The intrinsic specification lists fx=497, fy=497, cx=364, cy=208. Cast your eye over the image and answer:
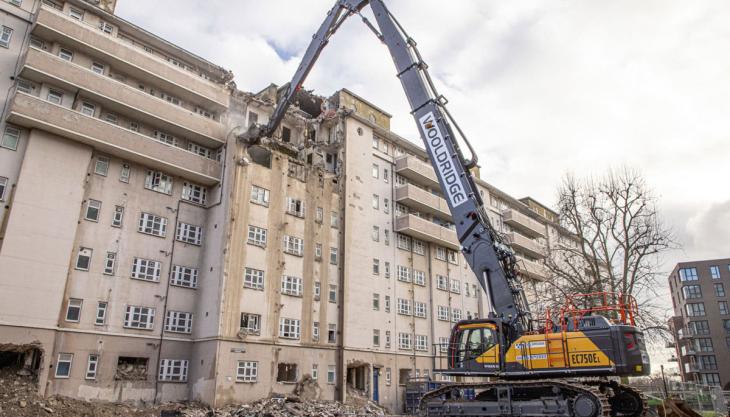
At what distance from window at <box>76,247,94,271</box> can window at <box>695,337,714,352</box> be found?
92.5 metres

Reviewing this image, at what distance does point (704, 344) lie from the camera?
Result: 8312 centimetres

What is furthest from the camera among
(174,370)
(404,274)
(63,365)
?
(404,274)

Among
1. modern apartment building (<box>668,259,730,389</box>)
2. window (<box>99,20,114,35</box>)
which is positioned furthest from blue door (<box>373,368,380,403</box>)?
modern apartment building (<box>668,259,730,389</box>)

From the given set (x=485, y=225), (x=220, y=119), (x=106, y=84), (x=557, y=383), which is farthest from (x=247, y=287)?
(x=557, y=383)

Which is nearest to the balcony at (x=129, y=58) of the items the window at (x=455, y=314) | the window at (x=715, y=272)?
the window at (x=455, y=314)

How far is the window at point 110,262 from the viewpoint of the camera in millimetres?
28531

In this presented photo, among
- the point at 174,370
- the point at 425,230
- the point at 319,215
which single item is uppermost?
the point at 425,230

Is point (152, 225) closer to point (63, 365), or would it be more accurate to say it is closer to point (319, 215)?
point (63, 365)

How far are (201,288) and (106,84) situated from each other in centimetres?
1378

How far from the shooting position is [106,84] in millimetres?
29875

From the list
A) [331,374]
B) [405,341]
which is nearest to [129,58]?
[331,374]

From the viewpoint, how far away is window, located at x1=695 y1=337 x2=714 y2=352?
82.2 m

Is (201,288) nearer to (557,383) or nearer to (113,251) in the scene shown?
(113,251)

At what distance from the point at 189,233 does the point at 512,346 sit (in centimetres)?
2367
